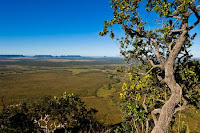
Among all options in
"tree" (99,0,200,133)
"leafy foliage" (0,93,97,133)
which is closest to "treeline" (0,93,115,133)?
"leafy foliage" (0,93,97,133)

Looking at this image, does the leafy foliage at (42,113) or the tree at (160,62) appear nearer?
the tree at (160,62)

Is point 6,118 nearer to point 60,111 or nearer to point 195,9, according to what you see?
point 60,111

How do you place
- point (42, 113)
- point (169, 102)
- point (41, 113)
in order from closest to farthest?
point (169, 102) → point (41, 113) → point (42, 113)

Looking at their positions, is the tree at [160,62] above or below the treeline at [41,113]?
above

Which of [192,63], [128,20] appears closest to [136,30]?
[128,20]

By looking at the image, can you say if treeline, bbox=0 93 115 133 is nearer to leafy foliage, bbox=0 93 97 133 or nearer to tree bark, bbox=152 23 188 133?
leafy foliage, bbox=0 93 97 133

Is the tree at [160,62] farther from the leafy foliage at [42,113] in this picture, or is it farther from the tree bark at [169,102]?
the leafy foliage at [42,113]

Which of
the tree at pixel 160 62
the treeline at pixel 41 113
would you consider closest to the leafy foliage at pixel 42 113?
the treeline at pixel 41 113

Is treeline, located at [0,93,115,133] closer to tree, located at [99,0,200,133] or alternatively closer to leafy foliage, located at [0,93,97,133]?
leafy foliage, located at [0,93,97,133]

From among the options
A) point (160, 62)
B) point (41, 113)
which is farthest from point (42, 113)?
point (160, 62)

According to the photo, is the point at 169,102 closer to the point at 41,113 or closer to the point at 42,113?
the point at 41,113

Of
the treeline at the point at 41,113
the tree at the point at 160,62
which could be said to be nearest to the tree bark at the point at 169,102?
the tree at the point at 160,62

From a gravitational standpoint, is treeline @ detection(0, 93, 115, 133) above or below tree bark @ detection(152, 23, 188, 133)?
below

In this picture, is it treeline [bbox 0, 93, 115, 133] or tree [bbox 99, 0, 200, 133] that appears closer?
tree [bbox 99, 0, 200, 133]
